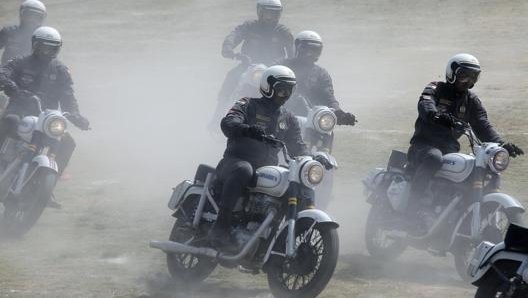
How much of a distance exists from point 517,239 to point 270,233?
309 centimetres

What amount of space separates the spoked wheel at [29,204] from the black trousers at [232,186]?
11.6 feet

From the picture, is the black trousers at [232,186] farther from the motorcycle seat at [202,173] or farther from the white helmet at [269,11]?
the white helmet at [269,11]

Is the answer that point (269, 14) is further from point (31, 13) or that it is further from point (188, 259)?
point (188, 259)

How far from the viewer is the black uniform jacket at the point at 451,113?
12531mm

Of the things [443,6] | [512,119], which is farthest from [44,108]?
[443,6]

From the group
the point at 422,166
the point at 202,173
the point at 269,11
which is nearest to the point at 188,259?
the point at 202,173

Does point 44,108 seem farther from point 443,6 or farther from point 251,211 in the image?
point 443,6

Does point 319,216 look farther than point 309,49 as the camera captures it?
No

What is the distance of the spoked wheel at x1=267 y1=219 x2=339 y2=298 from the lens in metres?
10.2

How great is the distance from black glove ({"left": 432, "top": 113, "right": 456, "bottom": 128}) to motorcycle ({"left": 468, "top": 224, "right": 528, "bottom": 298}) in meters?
3.48

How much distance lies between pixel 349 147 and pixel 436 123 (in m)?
6.99

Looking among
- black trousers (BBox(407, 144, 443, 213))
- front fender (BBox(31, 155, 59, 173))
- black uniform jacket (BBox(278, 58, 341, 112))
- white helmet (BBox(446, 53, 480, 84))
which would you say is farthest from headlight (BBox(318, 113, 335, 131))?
front fender (BBox(31, 155, 59, 173))

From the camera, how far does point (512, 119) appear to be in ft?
66.5

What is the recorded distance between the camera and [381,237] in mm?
13125
